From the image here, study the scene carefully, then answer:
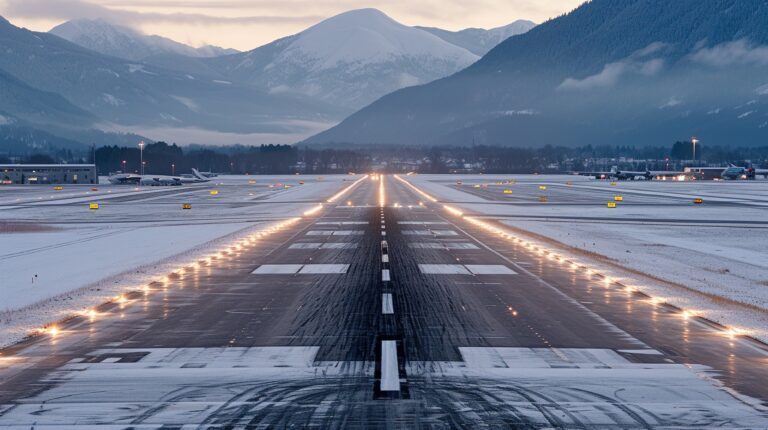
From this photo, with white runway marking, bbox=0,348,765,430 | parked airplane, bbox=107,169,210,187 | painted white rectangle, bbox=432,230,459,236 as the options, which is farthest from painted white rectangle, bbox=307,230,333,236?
parked airplane, bbox=107,169,210,187

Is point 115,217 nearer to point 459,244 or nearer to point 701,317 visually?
point 459,244

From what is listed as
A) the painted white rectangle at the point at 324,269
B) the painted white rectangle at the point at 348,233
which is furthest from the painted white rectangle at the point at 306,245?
the painted white rectangle at the point at 324,269

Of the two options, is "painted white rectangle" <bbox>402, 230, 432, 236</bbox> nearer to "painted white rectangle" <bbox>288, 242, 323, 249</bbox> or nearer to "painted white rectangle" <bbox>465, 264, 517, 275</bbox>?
"painted white rectangle" <bbox>288, 242, 323, 249</bbox>

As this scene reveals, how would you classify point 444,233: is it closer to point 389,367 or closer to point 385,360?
point 385,360

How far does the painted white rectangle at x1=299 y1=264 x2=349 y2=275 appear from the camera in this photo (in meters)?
25.8

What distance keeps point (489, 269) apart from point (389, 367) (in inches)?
547

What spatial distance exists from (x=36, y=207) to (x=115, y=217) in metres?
16.3

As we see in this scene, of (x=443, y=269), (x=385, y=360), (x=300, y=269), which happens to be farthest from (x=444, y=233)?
(x=385, y=360)

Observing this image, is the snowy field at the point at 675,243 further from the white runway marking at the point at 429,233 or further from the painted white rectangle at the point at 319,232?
the painted white rectangle at the point at 319,232

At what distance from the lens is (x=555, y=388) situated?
39.2ft

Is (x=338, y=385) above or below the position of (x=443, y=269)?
above

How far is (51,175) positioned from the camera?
15550 centimetres

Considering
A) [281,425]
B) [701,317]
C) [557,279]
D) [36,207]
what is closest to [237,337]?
[281,425]

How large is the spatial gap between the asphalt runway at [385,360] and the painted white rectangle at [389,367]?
0.12ft
